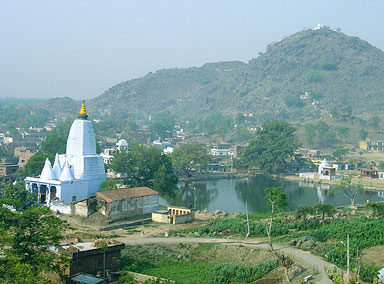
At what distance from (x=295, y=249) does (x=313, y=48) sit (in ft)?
486

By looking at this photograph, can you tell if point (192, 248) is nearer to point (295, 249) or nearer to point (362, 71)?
point (295, 249)

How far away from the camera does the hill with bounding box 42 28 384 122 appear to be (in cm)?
13775

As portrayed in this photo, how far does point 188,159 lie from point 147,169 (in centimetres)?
1990

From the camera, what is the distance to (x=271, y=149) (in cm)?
7131

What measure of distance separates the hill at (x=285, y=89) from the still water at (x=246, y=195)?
64.1m

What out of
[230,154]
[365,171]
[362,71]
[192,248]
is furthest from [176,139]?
[192,248]

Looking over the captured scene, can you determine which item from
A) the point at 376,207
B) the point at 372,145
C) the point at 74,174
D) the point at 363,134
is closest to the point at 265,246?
the point at 376,207

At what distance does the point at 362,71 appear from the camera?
498 feet

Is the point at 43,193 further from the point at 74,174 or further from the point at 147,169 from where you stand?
the point at 147,169

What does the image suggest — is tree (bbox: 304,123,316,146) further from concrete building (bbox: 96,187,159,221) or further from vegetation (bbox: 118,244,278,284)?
vegetation (bbox: 118,244,278,284)

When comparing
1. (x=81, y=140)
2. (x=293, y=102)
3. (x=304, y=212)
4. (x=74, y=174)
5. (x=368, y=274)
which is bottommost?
(x=368, y=274)

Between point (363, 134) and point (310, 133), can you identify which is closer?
point (310, 133)

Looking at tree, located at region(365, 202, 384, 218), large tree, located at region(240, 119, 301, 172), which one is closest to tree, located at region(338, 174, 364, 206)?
tree, located at region(365, 202, 384, 218)

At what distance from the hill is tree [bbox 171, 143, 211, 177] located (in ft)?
209
